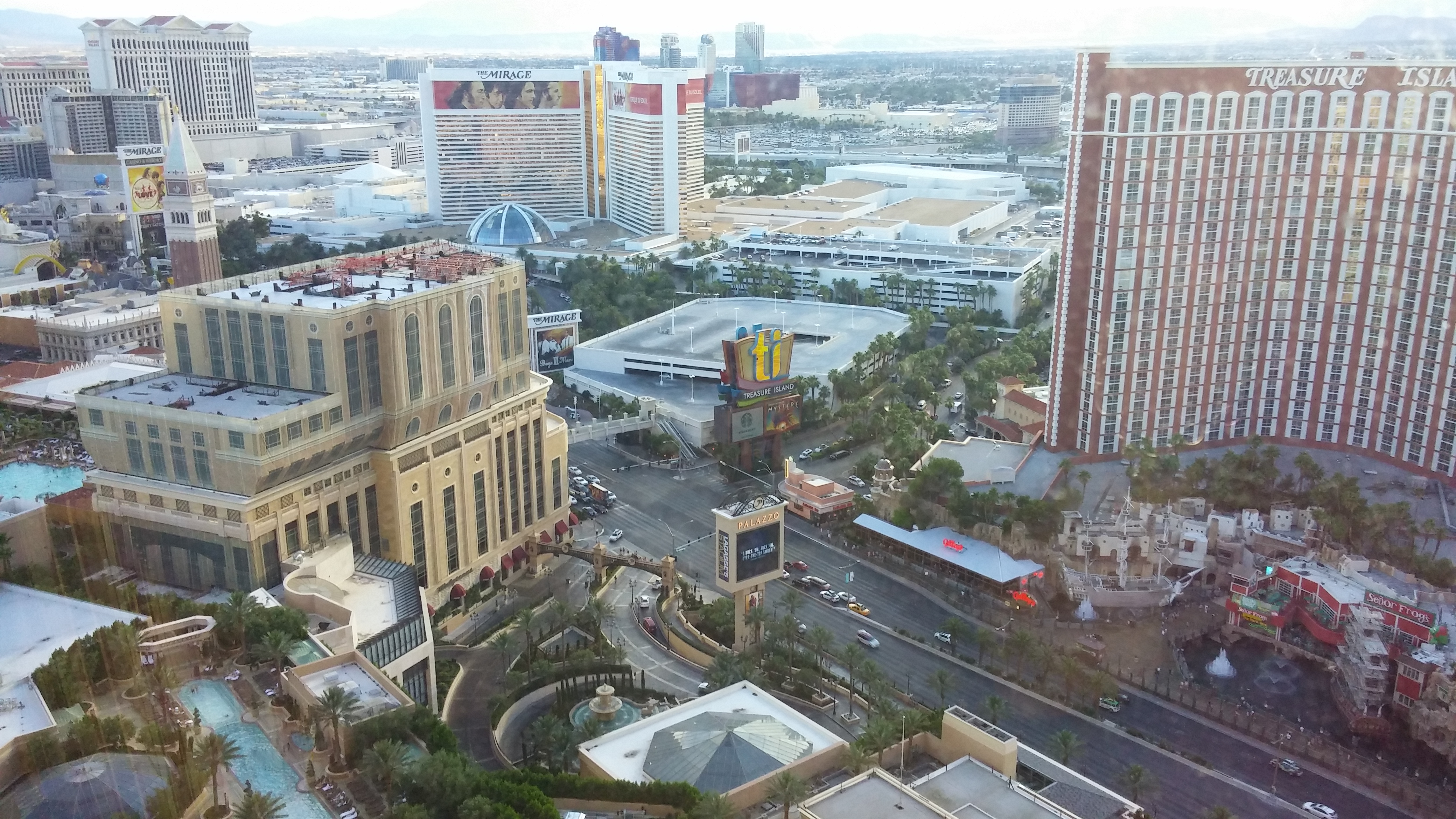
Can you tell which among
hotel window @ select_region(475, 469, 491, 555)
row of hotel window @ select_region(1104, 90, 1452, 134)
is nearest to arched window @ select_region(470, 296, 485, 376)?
hotel window @ select_region(475, 469, 491, 555)

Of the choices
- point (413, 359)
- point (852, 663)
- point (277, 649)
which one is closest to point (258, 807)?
point (277, 649)

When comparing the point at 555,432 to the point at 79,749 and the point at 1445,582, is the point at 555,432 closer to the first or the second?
the point at 79,749

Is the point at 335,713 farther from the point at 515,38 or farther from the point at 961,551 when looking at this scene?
the point at 515,38

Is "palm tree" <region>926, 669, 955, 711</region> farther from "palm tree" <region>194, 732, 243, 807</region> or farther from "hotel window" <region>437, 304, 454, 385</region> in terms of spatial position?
"hotel window" <region>437, 304, 454, 385</region>


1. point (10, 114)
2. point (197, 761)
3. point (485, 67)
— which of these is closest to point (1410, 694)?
point (197, 761)

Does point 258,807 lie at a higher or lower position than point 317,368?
lower

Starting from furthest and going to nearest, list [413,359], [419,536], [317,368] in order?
[419,536]
[413,359]
[317,368]
